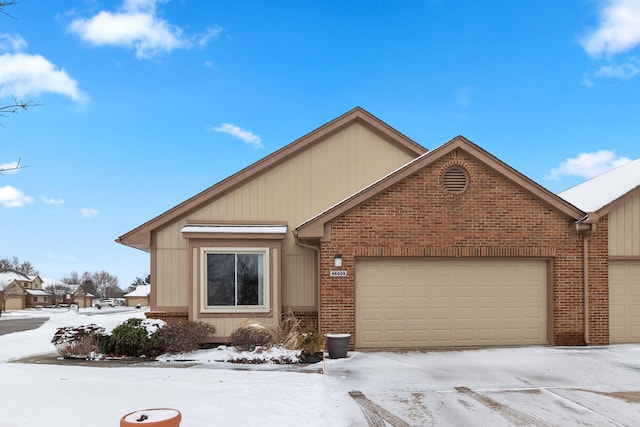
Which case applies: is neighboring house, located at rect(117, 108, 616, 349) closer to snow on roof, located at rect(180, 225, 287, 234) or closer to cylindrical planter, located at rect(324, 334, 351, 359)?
snow on roof, located at rect(180, 225, 287, 234)

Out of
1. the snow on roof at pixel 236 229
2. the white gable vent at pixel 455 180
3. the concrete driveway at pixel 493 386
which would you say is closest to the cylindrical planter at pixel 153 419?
the concrete driveway at pixel 493 386

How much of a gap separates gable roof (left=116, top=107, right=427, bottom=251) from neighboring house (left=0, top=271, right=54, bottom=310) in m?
70.3

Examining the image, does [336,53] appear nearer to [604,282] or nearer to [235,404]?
[604,282]

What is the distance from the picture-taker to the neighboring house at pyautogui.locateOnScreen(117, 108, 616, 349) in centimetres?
1191

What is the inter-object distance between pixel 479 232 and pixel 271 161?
20.1 ft

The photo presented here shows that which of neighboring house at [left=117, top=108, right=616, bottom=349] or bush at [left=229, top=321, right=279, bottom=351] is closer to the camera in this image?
bush at [left=229, top=321, right=279, bottom=351]

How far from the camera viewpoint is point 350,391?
8047 millimetres

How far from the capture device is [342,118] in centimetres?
1445

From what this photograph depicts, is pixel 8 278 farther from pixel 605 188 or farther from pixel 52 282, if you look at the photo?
pixel 605 188

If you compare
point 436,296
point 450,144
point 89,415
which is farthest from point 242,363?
point 450,144

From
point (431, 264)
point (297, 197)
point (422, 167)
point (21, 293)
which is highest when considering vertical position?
point (422, 167)

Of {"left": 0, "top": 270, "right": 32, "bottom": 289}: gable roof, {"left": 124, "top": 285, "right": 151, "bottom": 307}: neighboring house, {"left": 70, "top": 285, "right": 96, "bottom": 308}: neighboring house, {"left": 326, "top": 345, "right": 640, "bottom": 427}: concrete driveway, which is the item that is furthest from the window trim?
{"left": 70, "top": 285, "right": 96, "bottom": 308}: neighboring house

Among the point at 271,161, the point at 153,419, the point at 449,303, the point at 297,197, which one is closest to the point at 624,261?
the point at 449,303

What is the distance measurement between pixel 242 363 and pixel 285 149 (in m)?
6.31
